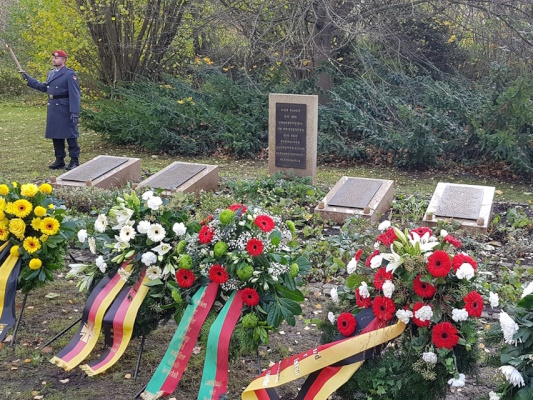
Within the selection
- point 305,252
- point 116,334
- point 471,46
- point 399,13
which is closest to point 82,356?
point 116,334

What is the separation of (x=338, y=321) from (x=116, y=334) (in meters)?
1.39

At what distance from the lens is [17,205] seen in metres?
4.28

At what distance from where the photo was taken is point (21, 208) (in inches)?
169

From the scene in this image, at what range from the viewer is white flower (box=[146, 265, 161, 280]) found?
376 centimetres

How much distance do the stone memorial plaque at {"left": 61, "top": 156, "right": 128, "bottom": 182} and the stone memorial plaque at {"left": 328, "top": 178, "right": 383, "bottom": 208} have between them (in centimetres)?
315

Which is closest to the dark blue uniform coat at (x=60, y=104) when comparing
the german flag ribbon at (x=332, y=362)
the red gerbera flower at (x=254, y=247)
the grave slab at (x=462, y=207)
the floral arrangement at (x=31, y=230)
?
the floral arrangement at (x=31, y=230)

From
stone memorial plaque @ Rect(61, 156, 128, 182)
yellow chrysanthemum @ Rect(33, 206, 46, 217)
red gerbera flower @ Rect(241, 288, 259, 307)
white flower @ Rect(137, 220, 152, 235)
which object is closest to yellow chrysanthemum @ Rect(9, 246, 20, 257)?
yellow chrysanthemum @ Rect(33, 206, 46, 217)

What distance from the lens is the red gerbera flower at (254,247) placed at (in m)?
3.40

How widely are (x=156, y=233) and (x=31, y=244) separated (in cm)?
107

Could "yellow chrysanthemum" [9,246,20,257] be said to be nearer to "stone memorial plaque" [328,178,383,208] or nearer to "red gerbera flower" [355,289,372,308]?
"red gerbera flower" [355,289,372,308]

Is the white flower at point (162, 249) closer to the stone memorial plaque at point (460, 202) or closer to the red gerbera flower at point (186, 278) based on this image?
the red gerbera flower at point (186, 278)

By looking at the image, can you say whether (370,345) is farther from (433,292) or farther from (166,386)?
(166,386)

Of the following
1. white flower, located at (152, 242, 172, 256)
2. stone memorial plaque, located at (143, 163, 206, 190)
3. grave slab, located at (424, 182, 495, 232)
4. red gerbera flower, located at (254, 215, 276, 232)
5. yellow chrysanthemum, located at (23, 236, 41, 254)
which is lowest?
stone memorial plaque, located at (143, 163, 206, 190)

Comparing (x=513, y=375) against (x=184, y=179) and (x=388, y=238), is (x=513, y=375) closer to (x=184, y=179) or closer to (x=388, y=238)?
(x=388, y=238)
